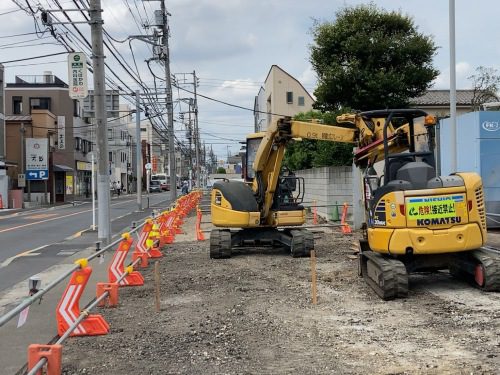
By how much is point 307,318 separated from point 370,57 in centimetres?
1714

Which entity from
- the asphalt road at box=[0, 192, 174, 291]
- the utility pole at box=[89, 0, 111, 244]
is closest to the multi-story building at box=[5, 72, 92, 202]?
the asphalt road at box=[0, 192, 174, 291]

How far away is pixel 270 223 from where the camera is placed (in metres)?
13.7

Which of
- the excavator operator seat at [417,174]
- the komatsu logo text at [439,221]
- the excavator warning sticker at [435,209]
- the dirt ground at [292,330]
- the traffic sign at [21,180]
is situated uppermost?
the traffic sign at [21,180]

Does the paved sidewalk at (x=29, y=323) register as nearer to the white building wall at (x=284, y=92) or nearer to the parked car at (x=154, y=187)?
the white building wall at (x=284, y=92)

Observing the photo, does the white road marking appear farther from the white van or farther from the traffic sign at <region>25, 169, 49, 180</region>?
the white van

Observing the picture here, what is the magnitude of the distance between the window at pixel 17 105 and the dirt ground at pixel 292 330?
179 ft

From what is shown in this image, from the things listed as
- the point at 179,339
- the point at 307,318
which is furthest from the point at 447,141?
the point at 179,339

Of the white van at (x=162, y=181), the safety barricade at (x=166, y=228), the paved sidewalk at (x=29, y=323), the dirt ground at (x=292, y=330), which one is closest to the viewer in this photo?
the dirt ground at (x=292, y=330)

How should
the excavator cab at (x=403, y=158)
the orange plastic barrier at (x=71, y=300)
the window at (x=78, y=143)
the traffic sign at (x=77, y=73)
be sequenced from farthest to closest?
the window at (x=78, y=143)
the traffic sign at (x=77, y=73)
the excavator cab at (x=403, y=158)
the orange plastic barrier at (x=71, y=300)

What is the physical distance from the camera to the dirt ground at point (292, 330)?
18.1 ft

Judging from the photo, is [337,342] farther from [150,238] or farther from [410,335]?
[150,238]

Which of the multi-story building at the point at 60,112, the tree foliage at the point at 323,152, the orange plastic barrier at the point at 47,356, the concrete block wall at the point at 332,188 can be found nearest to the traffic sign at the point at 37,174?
the multi-story building at the point at 60,112

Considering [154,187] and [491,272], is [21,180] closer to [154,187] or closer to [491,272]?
[491,272]

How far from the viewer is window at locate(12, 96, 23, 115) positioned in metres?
59.0
